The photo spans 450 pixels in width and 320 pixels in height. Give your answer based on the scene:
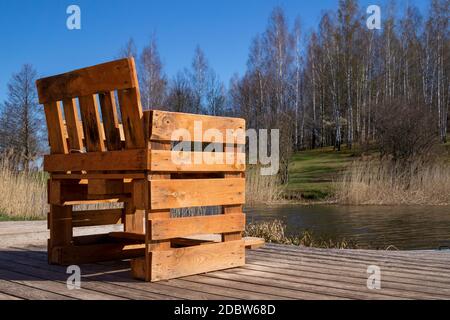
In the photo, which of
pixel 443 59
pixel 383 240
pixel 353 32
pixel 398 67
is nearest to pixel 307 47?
pixel 353 32

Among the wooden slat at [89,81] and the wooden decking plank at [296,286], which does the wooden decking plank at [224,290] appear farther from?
the wooden slat at [89,81]

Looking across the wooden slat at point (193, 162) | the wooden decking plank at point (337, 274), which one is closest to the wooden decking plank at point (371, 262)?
the wooden decking plank at point (337, 274)

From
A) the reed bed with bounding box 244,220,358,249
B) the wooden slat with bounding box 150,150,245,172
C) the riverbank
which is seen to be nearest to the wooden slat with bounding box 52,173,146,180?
the wooden slat with bounding box 150,150,245,172

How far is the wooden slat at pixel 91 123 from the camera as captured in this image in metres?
3.55

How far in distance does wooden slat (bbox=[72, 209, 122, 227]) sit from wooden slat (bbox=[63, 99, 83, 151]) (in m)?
0.68

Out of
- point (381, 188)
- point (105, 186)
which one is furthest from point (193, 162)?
point (381, 188)

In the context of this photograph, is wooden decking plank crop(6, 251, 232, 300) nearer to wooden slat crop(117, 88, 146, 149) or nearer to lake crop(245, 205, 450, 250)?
wooden slat crop(117, 88, 146, 149)

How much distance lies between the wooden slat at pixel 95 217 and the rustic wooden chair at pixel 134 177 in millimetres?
13

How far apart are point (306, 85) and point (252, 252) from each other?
36744 millimetres

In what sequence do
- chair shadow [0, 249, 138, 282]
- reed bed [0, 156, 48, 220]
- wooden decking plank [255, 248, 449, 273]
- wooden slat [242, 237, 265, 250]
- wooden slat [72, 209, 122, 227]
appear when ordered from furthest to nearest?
reed bed [0, 156, 48, 220]
wooden slat [242, 237, 265, 250]
wooden slat [72, 209, 122, 227]
wooden decking plank [255, 248, 449, 273]
chair shadow [0, 249, 138, 282]

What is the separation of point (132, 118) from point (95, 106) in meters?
0.39

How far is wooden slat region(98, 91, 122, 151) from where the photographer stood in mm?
3453

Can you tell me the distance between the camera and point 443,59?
117 feet
